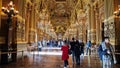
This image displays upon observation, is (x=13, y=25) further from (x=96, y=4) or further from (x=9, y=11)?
(x=96, y=4)

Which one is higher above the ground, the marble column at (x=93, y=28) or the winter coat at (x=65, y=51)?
the marble column at (x=93, y=28)

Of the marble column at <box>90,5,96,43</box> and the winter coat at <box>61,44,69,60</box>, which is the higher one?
the marble column at <box>90,5,96,43</box>

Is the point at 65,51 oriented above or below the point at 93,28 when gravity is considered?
below

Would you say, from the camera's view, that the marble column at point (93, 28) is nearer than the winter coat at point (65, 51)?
No

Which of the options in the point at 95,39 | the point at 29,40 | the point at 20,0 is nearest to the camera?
the point at 20,0

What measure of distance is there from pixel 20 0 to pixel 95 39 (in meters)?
10.6

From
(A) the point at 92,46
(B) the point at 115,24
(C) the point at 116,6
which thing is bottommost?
(A) the point at 92,46

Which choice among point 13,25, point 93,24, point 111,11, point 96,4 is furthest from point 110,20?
point 93,24

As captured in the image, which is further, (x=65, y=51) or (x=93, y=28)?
(x=93, y=28)

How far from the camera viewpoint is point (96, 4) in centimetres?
2714

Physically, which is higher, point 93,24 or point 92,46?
point 93,24

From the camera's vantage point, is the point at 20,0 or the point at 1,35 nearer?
the point at 1,35

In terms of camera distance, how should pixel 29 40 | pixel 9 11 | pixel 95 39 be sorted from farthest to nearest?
pixel 29 40 → pixel 95 39 → pixel 9 11

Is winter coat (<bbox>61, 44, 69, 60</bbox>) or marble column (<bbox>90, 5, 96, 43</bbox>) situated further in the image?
marble column (<bbox>90, 5, 96, 43</bbox>)
